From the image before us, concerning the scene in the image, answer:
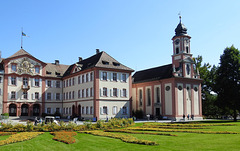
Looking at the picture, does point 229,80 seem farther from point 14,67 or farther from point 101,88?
point 14,67

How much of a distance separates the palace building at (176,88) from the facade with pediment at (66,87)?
6.39m

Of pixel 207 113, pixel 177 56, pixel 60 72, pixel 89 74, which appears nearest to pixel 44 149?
pixel 89 74

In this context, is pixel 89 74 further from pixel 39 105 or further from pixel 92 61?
pixel 39 105

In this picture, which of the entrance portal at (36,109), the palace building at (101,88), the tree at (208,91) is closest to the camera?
the palace building at (101,88)

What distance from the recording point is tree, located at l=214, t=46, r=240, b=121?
142 feet

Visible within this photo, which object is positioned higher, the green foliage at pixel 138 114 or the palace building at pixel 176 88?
the palace building at pixel 176 88

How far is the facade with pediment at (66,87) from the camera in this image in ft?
155

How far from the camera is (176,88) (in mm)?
49312

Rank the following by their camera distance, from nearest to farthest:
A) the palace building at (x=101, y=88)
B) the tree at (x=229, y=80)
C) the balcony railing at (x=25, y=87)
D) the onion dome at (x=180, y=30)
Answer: the tree at (x=229, y=80), the palace building at (x=101, y=88), the balcony railing at (x=25, y=87), the onion dome at (x=180, y=30)

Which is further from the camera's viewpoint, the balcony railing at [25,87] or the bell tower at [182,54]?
the balcony railing at [25,87]

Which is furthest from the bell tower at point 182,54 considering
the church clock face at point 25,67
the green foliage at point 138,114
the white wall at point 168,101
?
the church clock face at point 25,67

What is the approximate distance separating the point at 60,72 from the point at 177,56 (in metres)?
27.0

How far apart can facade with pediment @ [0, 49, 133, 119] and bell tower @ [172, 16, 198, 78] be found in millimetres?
10328

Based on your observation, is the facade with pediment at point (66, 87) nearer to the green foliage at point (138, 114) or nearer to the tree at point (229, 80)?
the green foliage at point (138, 114)
